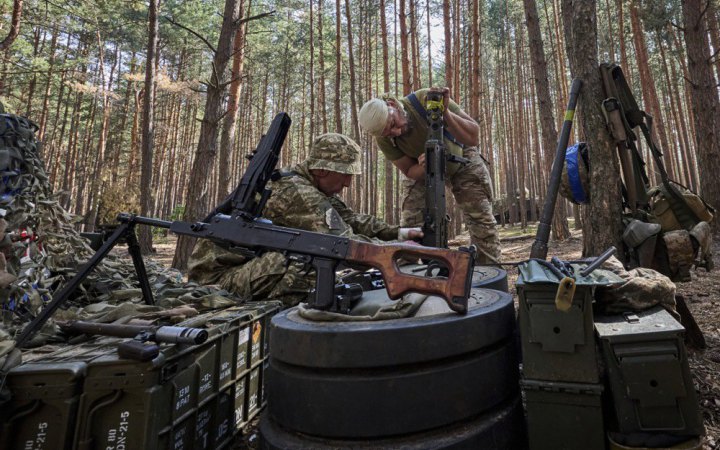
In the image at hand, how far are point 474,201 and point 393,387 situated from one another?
3.39 m

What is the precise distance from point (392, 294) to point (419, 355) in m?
0.36

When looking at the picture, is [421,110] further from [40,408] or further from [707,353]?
[40,408]

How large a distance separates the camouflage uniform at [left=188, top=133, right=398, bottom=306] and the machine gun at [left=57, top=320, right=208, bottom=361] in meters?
1.25

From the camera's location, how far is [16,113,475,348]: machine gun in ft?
5.79

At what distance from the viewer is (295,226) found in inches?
127

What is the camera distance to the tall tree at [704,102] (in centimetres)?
849

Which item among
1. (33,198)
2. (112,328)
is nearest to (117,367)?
(112,328)

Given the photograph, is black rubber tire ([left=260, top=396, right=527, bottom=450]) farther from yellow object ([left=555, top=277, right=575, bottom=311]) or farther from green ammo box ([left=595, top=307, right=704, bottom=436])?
yellow object ([left=555, top=277, right=575, bottom=311])

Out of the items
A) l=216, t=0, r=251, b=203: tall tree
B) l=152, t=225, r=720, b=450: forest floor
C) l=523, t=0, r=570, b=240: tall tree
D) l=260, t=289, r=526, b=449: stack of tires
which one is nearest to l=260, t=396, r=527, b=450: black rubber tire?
l=260, t=289, r=526, b=449: stack of tires

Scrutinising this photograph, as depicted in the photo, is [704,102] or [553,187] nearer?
[553,187]

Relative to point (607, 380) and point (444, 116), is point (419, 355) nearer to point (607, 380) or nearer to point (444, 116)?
point (607, 380)

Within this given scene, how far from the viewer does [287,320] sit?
6.00 ft

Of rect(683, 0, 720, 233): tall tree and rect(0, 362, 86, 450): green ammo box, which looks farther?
rect(683, 0, 720, 233): tall tree

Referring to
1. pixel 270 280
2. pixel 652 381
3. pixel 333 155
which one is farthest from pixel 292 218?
pixel 652 381
